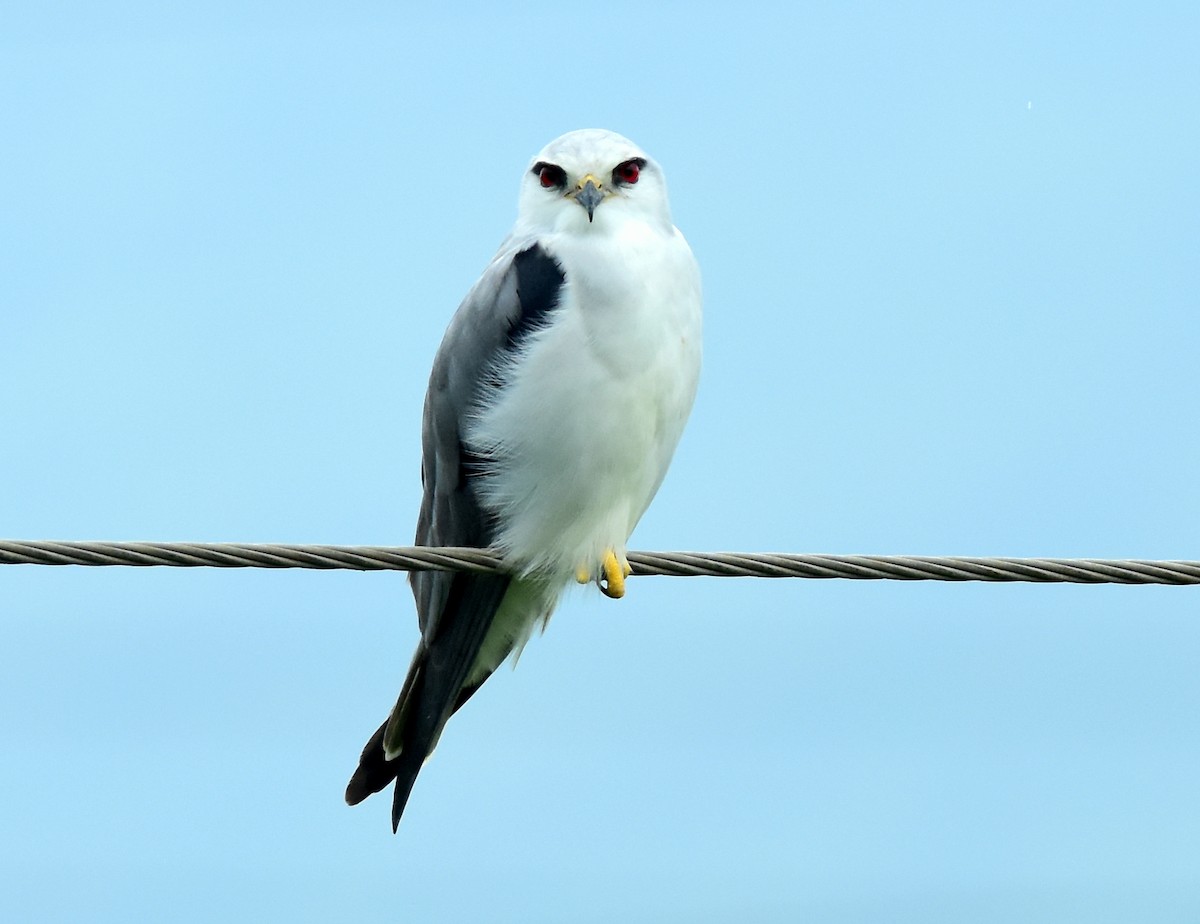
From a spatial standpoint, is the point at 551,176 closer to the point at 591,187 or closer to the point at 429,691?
the point at 591,187

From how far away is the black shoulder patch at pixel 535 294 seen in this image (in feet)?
14.8

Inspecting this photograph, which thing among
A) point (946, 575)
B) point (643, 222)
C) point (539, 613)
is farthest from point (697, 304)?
point (946, 575)

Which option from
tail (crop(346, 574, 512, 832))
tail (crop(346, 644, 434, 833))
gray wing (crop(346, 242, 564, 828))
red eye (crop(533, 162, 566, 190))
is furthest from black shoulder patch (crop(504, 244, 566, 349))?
tail (crop(346, 644, 434, 833))

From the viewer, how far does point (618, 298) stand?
14.6ft

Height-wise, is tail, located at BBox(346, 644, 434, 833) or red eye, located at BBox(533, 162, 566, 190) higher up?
red eye, located at BBox(533, 162, 566, 190)

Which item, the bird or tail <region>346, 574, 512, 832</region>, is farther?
tail <region>346, 574, 512, 832</region>

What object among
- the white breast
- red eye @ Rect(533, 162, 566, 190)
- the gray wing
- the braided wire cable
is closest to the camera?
the braided wire cable

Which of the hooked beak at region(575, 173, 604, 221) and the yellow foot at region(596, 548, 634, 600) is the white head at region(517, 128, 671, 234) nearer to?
the hooked beak at region(575, 173, 604, 221)

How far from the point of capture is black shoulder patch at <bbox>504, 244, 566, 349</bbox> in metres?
4.50

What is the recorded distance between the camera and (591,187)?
15.5 feet

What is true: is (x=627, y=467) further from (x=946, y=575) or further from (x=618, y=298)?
(x=946, y=575)

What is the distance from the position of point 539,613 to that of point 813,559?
1626 millimetres

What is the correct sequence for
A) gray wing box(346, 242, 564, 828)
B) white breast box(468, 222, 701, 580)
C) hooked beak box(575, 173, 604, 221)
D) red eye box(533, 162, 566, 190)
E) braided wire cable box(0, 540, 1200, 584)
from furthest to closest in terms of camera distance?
red eye box(533, 162, 566, 190), hooked beak box(575, 173, 604, 221), gray wing box(346, 242, 564, 828), white breast box(468, 222, 701, 580), braided wire cable box(0, 540, 1200, 584)

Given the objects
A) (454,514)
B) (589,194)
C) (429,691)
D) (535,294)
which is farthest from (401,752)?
(589,194)
